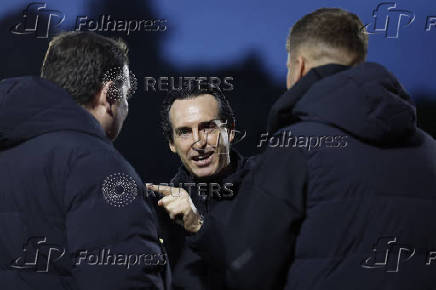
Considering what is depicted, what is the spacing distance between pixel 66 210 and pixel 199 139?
1300 millimetres

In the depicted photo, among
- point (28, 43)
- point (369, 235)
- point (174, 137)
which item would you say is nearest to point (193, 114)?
point (174, 137)

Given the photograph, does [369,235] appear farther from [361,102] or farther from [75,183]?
[75,183]

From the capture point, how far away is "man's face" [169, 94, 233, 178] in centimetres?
267

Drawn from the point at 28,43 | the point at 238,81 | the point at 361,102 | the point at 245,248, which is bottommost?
the point at 238,81

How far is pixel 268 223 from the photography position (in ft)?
4.61

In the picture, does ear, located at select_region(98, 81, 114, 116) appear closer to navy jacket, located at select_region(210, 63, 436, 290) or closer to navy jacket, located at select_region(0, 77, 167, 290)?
navy jacket, located at select_region(0, 77, 167, 290)

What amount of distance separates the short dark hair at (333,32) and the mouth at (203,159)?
1064 mm

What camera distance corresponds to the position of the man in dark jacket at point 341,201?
1.40 m

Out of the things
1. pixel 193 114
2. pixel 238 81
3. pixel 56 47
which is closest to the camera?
pixel 56 47

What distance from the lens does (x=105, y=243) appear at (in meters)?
1.48

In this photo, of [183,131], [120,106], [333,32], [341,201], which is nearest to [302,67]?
[333,32]

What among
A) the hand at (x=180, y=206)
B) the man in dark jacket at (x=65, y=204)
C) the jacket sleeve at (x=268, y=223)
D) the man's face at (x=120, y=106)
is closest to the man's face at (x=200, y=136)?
the hand at (x=180, y=206)

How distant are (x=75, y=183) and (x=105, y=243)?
0.18 m

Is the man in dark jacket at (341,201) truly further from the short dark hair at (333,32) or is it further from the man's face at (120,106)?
the man's face at (120,106)
